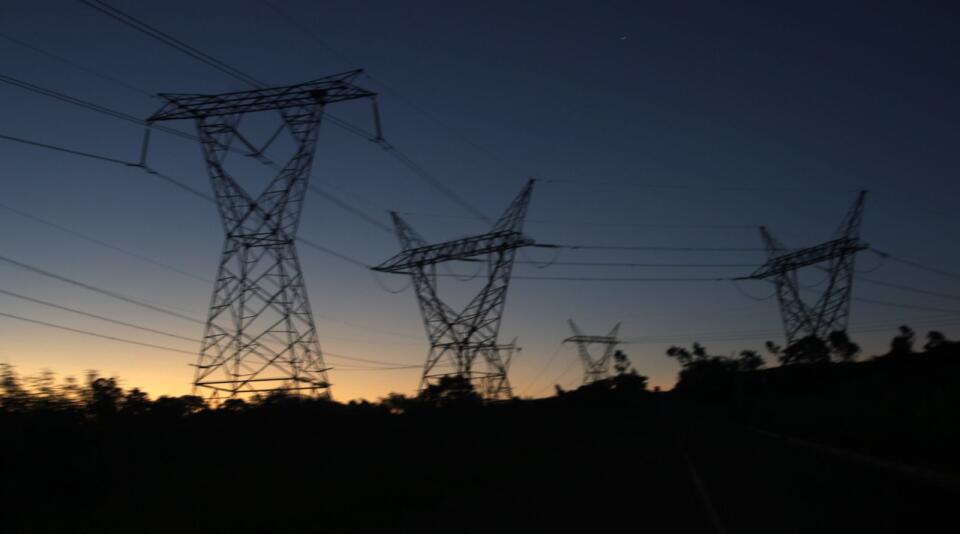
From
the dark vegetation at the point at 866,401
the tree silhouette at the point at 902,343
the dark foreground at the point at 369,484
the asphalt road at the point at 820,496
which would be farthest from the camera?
the tree silhouette at the point at 902,343

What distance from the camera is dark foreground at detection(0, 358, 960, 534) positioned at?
1173 cm

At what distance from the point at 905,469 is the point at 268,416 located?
16.0m

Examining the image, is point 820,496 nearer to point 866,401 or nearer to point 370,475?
point 370,475

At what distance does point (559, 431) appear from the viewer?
4541 cm

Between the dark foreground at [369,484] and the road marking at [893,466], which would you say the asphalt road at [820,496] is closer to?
the dark foreground at [369,484]

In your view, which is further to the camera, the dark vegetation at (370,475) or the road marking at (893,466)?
the road marking at (893,466)

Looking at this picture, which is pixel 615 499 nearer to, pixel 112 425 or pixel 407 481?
pixel 407 481

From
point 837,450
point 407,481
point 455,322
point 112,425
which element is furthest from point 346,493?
point 455,322

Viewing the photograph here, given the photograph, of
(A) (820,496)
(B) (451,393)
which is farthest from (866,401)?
(A) (820,496)

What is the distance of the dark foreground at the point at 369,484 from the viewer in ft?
38.5

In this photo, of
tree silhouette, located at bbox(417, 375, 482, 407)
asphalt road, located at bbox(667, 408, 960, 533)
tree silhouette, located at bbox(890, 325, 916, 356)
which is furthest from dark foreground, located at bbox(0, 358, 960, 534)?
tree silhouette, located at bbox(890, 325, 916, 356)

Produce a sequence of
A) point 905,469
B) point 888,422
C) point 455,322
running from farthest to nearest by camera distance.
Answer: point 455,322 → point 888,422 → point 905,469

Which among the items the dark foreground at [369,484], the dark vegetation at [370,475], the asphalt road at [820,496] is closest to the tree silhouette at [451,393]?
the dark vegetation at [370,475]

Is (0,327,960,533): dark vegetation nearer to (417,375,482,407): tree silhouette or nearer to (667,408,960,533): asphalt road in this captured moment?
(667,408,960,533): asphalt road
